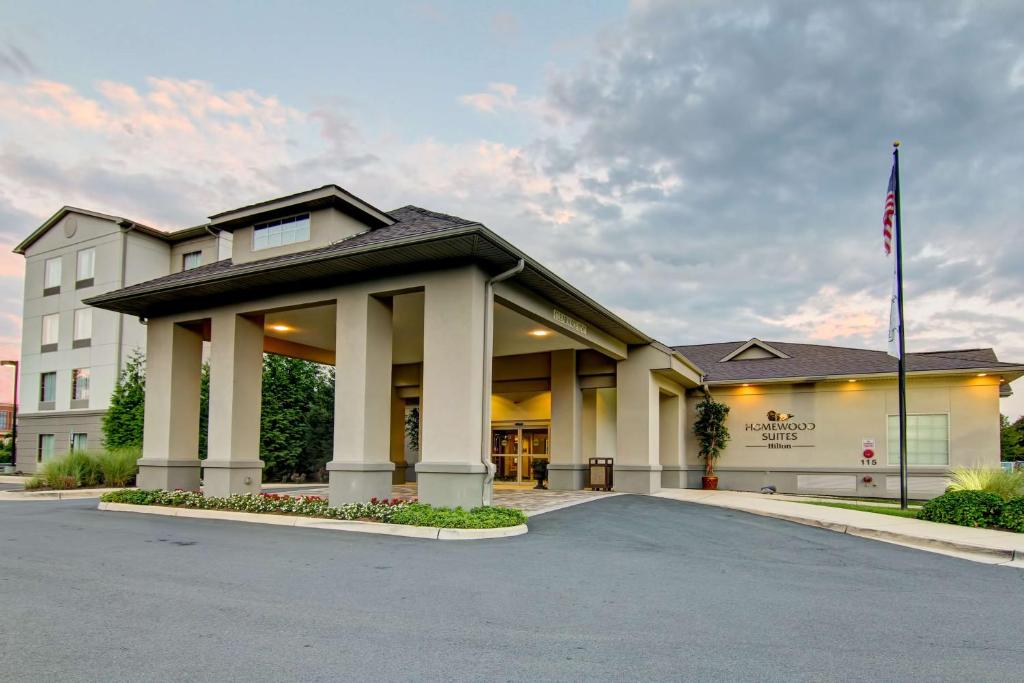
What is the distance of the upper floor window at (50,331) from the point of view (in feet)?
112

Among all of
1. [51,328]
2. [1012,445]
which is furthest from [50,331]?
[1012,445]

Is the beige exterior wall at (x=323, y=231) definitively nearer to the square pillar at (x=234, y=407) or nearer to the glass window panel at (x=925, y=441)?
the square pillar at (x=234, y=407)

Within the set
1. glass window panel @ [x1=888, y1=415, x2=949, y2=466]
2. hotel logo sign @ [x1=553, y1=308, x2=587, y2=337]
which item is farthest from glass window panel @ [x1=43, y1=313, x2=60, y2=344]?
glass window panel @ [x1=888, y1=415, x2=949, y2=466]

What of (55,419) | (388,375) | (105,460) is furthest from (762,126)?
(55,419)

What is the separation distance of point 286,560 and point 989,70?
1881 cm

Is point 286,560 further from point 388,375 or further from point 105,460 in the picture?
point 105,460

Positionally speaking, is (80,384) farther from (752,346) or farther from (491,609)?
(491,609)

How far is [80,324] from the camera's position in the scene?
33.0m

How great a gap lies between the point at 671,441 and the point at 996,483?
422 inches

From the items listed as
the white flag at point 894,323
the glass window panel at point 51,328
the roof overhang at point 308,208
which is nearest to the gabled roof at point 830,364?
the white flag at point 894,323

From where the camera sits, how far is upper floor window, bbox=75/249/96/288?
32.7m

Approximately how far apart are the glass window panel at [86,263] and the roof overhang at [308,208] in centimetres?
2186

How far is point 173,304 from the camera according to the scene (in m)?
15.8

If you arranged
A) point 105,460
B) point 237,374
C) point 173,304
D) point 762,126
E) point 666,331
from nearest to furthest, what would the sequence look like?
1. point 237,374
2. point 173,304
3. point 762,126
4. point 105,460
5. point 666,331
